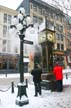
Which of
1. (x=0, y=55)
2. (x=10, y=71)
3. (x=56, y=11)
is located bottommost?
(x=10, y=71)

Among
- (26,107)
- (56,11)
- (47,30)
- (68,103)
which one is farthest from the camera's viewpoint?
(56,11)

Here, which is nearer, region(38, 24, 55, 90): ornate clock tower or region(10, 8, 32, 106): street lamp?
region(10, 8, 32, 106): street lamp

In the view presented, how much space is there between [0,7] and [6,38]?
19.1ft

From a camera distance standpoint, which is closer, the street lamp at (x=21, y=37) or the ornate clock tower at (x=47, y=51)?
the street lamp at (x=21, y=37)

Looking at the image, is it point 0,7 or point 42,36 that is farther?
point 0,7

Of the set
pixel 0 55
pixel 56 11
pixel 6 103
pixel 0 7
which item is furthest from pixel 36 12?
pixel 6 103

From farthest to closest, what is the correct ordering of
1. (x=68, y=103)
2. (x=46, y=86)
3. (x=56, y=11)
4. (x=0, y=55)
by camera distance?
(x=0, y=55)
(x=56, y=11)
(x=46, y=86)
(x=68, y=103)

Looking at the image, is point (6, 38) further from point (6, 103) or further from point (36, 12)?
point (6, 103)

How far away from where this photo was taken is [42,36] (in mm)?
14594

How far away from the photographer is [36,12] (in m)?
47.3

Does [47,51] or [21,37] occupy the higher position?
[21,37]

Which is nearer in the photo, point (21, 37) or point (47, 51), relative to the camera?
point (21, 37)

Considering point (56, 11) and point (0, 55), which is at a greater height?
point (56, 11)

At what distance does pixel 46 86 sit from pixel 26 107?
4450 mm
